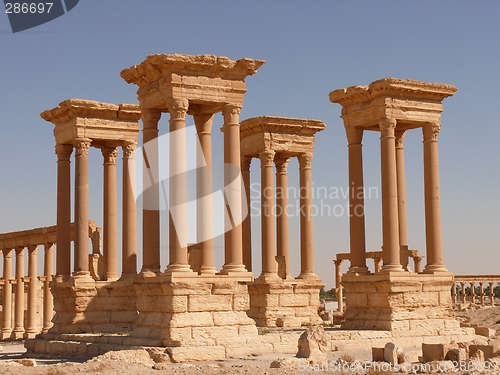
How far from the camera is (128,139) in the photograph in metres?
35.1

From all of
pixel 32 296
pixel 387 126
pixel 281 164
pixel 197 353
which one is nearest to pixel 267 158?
pixel 281 164

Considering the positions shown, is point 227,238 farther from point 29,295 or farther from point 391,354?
point 29,295

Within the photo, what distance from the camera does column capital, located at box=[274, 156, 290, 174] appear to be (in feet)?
132

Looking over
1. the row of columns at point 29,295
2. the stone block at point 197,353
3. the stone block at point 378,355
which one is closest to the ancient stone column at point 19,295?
the row of columns at point 29,295

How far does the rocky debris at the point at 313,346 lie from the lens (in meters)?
23.5

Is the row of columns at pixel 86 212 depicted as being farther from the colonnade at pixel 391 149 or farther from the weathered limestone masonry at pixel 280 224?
the colonnade at pixel 391 149

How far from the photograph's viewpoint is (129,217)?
3434 centimetres

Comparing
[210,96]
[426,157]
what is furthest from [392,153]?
[210,96]

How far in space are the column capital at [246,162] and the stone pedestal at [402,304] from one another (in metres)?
10.0

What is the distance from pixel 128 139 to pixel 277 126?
7.11m

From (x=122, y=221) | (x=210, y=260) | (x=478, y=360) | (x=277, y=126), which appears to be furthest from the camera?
(x=277, y=126)

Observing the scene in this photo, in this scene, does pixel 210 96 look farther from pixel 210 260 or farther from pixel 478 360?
pixel 478 360

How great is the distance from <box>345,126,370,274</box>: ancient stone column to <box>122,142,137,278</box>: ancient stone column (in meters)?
8.82

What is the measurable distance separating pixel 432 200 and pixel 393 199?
1.92 meters
